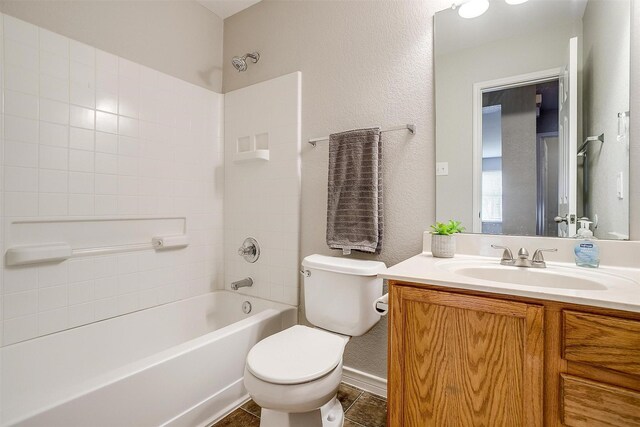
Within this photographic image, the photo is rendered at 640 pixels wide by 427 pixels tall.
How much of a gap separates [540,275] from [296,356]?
992 millimetres

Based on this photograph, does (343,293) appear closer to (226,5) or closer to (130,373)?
(130,373)

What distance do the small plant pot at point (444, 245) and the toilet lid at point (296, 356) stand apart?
0.60 meters

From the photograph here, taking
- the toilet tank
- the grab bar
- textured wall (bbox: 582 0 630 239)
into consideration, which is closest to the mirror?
textured wall (bbox: 582 0 630 239)

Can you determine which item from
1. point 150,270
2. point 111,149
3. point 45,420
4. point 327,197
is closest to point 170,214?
point 150,270

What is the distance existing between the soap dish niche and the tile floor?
1489 mm

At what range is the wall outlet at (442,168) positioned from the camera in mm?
1479

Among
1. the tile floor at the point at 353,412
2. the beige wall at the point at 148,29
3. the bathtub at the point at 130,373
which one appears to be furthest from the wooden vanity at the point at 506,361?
the beige wall at the point at 148,29

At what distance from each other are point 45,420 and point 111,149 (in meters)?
1.31

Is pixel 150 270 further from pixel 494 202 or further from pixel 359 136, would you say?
pixel 494 202

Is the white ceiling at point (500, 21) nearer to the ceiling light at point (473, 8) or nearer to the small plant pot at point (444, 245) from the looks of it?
the ceiling light at point (473, 8)

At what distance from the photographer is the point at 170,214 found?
2000 millimetres

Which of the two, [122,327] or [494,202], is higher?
[494,202]

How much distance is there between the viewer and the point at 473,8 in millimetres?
1432

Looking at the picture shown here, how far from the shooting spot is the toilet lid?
1091 mm
